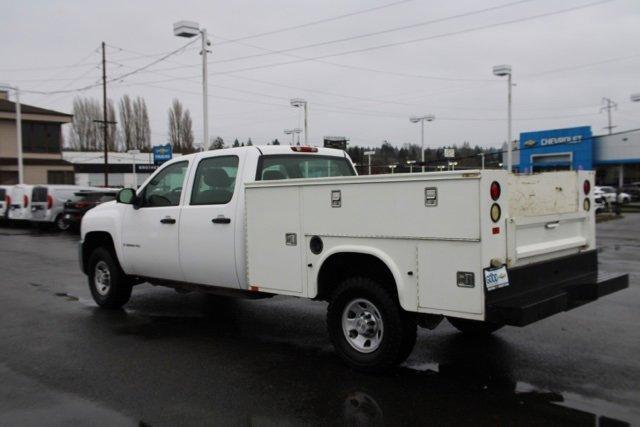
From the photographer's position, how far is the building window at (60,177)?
4328 centimetres

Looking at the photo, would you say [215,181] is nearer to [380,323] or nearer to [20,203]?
[380,323]

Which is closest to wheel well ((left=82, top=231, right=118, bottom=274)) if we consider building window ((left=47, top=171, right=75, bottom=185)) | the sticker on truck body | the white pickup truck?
the white pickup truck

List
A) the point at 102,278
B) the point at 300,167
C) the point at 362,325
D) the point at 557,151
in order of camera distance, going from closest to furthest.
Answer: the point at 362,325 < the point at 300,167 < the point at 102,278 < the point at 557,151

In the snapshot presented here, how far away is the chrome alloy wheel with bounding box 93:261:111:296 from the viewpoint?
328 inches

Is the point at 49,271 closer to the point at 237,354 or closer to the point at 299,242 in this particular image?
the point at 237,354

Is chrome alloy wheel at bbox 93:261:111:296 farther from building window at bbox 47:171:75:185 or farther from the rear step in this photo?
building window at bbox 47:171:75:185

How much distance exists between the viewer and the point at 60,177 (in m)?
43.9

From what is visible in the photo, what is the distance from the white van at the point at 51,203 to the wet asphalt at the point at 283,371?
16464 mm

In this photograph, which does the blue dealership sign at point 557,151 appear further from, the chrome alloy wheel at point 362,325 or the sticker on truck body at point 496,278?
the sticker on truck body at point 496,278

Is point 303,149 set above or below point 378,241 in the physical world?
above

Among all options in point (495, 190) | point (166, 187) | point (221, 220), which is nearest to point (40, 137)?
point (166, 187)

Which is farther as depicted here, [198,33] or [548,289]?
[198,33]

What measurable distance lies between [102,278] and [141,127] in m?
72.4

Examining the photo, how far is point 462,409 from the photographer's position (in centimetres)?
454
